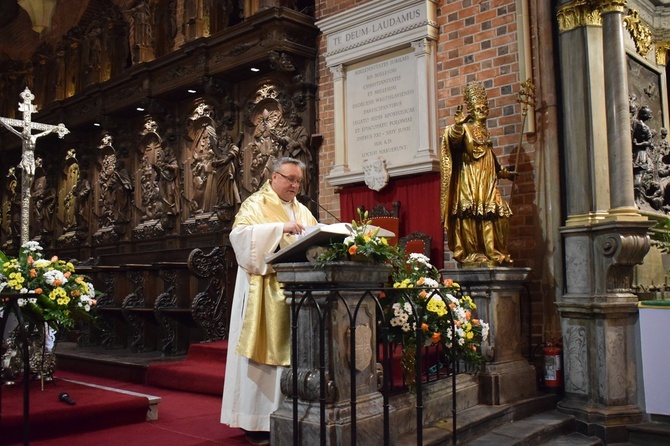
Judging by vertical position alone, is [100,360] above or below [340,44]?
below

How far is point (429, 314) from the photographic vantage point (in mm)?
4426

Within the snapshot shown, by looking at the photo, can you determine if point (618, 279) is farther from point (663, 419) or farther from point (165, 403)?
point (165, 403)

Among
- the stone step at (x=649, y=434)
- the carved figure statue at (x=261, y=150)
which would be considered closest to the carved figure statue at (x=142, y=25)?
the carved figure statue at (x=261, y=150)

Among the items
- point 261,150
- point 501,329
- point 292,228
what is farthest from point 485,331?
point 261,150

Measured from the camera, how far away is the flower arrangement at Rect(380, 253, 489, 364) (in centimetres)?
425

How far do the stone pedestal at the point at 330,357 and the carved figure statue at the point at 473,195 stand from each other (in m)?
2.00

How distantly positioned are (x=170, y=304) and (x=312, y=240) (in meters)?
4.53

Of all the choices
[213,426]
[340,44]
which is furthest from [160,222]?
[213,426]

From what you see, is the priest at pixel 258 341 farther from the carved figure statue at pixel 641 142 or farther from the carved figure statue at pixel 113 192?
the carved figure statue at pixel 113 192

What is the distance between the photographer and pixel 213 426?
4.77 metres

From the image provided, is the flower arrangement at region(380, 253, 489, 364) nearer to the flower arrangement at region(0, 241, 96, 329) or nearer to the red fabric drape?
the red fabric drape

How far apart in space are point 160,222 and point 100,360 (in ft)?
10.8

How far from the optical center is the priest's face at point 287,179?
4.49m

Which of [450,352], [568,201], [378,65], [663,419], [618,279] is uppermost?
[378,65]
